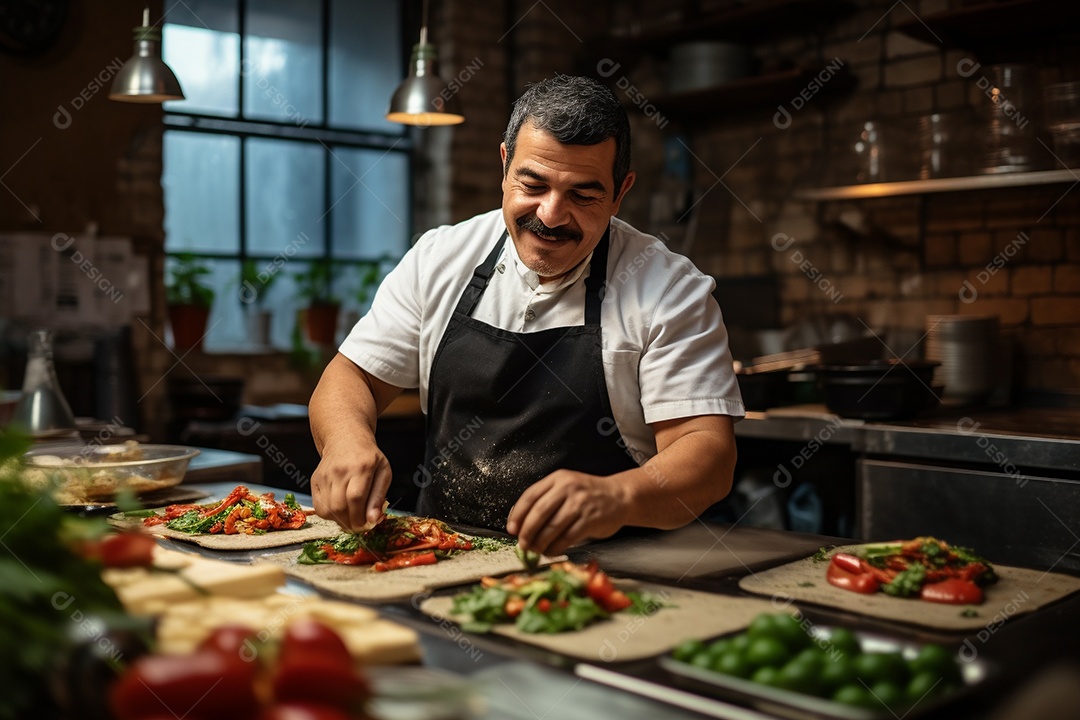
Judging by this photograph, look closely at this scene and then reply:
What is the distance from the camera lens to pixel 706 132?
5.77 meters

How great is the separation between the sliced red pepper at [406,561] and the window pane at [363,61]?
15.2ft

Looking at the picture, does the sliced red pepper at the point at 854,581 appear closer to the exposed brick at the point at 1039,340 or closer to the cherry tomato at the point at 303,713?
the cherry tomato at the point at 303,713

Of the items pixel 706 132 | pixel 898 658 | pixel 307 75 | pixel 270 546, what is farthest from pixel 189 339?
pixel 898 658

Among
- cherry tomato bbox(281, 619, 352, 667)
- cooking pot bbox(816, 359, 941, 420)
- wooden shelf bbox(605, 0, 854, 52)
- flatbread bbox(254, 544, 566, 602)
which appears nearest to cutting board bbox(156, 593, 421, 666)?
cherry tomato bbox(281, 619, 352, 667)

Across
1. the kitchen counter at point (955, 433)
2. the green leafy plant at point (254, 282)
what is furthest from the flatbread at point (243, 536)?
the green leafy plant at point (254, 282)

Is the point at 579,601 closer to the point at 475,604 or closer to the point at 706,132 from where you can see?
the point at 475,604

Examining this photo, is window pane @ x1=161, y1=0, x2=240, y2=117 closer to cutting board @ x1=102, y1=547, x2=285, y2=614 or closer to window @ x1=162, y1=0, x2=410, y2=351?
window @ x1=162, y1=0, x2=410, y2=351

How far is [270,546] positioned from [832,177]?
138 inches

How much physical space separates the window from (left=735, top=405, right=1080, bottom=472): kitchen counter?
9.55 feet

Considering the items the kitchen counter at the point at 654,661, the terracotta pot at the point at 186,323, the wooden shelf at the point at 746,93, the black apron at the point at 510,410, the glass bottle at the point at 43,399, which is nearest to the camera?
the kitchen counter at the point at 654,661

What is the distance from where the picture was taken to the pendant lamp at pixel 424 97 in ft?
11.7

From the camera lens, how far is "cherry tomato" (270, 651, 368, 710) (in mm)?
893

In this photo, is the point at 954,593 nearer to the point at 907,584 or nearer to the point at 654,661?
the point at 907,584

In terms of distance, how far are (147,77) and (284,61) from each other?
2.66 m
